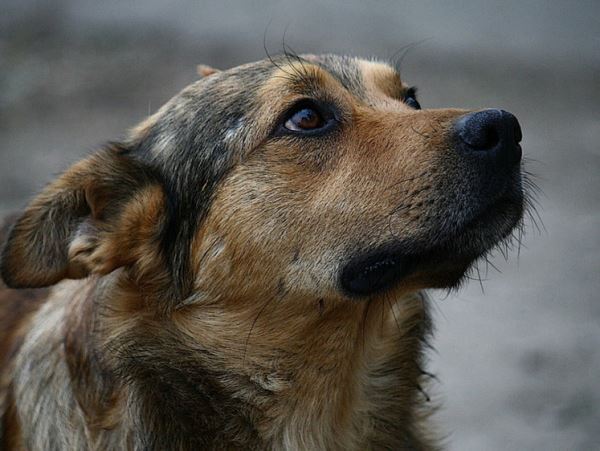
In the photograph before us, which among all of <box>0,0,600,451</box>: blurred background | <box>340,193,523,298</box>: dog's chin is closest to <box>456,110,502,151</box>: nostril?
<box>340,193,523,298</box>: dog's chin

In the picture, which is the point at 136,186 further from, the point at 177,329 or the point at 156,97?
the point at 156,97

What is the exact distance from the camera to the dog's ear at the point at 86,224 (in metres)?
3.30

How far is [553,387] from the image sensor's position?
5.59 m

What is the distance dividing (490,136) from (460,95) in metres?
6.14

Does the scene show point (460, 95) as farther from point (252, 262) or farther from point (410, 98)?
point (252, 262)

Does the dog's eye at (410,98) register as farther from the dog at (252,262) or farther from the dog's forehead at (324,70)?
the dog at (252,262)

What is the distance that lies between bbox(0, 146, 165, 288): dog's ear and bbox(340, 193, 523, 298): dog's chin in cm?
83

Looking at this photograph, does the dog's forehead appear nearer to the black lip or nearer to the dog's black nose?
the dog's black nose

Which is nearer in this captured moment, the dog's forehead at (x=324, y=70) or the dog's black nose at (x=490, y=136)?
the dog's black nose at (x=490, y=136)

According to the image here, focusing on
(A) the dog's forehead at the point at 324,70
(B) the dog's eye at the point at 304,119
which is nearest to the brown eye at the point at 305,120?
(B) the dog's eye at the point at 304,119

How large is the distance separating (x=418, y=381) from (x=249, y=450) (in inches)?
32.8

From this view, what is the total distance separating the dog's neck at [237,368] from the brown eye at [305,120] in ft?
2.21

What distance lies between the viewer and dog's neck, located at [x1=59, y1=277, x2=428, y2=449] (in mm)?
3328

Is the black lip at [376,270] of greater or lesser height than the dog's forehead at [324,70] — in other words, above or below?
below
